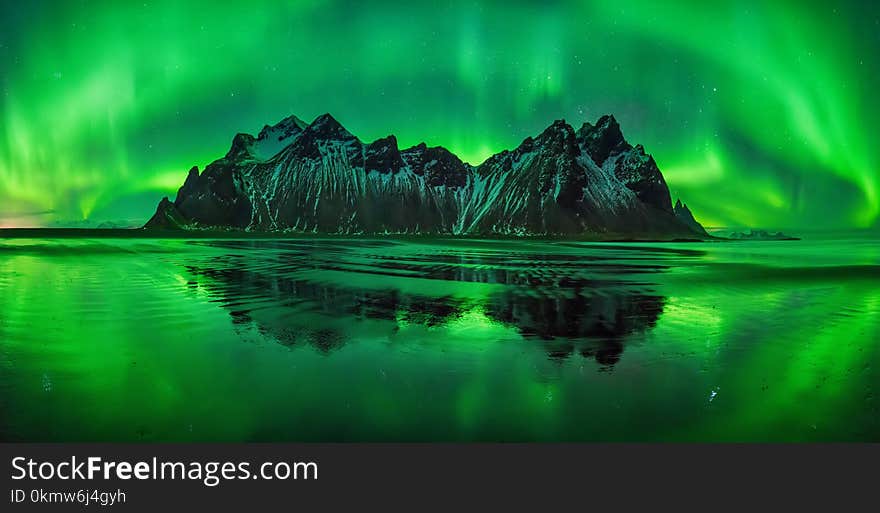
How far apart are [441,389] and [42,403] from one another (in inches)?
302

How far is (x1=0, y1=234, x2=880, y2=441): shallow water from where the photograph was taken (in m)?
8.85

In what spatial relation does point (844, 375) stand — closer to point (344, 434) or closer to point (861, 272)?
point (344, 434)

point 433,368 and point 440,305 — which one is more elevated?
point 440,305

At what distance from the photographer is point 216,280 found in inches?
1307

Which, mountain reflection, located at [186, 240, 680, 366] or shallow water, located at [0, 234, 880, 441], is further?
mountain reflection, located at [186, 240, 680, 366]

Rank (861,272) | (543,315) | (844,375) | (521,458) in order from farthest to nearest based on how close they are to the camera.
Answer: (861,272) → (543,315) → (844,375) → (521,458)

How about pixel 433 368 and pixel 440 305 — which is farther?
pixel 440 305

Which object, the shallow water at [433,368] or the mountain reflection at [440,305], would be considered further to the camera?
the mountain reflection at [440,305]

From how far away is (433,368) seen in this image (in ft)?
40.2

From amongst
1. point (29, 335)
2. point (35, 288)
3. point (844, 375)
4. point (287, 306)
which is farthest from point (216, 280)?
point (844, 375)

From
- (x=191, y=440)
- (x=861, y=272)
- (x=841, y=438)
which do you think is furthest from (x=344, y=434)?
(x=861, y=272)

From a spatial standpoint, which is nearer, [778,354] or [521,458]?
[521,458]

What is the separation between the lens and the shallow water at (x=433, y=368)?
885cm

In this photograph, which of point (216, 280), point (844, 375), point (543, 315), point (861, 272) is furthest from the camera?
point (861, 272)
